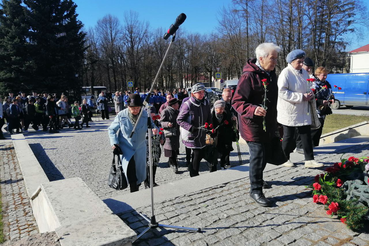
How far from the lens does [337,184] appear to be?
357cm

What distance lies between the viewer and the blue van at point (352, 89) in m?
19.0

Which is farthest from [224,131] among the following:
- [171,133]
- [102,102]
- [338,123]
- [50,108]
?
[102,102]

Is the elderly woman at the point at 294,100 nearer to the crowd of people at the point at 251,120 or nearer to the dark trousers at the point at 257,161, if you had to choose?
the crowd of people at the point at 251,120

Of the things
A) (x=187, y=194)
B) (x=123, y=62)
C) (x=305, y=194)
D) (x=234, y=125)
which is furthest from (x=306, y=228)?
(x=123, y=62)

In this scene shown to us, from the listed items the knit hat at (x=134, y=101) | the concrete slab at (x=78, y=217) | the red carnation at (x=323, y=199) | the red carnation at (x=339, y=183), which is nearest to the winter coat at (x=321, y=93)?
the red carnation at (x=339, y=183)

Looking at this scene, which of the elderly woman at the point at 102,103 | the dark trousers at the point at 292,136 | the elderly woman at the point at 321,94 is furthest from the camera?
the elderly woman at the point at 102,103

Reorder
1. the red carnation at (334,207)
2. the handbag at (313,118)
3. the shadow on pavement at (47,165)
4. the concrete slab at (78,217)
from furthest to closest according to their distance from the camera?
the shadow on pavement at (47,165), the handbag at (313,118), the red carnation at (334,207), the concrete slab at (78,217)

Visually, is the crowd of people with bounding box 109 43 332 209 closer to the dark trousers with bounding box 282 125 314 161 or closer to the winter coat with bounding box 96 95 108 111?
the dark trousers with bounding box 282 125 314 161

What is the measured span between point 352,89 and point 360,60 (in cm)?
3412

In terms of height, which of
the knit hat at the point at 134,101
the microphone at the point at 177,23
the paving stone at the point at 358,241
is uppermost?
the microphone at the point at 177,23

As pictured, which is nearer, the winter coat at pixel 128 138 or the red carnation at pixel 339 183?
the red carnation at pixel 339 183

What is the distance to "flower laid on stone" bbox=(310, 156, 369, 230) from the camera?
291 cm

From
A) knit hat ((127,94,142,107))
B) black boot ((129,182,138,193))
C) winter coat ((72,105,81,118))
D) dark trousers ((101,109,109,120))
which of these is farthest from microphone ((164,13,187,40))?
dark trousers ((101,109,109,120))

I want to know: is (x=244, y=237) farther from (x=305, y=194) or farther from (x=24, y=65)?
(x=24, y=65)
